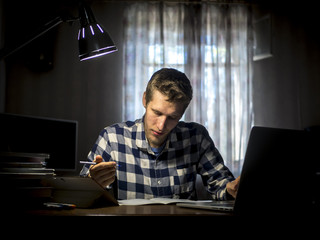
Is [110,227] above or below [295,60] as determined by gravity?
below

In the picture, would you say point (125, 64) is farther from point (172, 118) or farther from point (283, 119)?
point (172, 118)

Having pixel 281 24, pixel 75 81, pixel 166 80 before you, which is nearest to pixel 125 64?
pixel 75 81

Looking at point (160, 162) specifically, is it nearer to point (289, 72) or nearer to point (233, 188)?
point (233, 188)

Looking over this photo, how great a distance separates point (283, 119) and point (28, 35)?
3.04 metres

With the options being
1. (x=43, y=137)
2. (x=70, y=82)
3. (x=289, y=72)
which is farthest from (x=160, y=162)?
(x=289, y=72)

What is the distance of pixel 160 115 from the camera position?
1573mm

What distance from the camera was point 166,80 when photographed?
162cm

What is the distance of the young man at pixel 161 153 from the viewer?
5.19 feet

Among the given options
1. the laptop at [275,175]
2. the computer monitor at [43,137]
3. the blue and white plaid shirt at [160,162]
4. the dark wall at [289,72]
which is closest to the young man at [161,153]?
the blue and white plaid shirt at [160,162]

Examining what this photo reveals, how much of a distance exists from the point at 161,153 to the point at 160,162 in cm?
4

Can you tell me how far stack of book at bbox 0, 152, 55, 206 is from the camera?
0.82 meters

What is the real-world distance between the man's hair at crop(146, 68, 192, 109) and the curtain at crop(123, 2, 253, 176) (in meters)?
1.98

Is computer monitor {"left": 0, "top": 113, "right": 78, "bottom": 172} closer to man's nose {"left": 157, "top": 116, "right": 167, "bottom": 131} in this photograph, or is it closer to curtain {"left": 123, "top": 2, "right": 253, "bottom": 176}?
curtain {"left": 123, "top": 2, "right": 253, "bottom": 176}

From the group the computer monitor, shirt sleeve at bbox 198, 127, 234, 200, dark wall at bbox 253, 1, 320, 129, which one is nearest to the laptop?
shirt sleeve at bbox 198, 127, 234, 200
